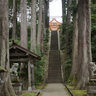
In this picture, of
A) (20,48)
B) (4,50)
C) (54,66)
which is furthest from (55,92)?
(54,66)

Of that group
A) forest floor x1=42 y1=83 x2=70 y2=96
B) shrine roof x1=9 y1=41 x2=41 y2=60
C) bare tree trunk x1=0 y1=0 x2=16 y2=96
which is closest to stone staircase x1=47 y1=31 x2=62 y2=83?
forest floor x1=42 y1=83 x2=70 y2=96

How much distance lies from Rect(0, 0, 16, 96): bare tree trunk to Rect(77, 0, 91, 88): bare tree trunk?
249 inches

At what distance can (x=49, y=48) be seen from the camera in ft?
127

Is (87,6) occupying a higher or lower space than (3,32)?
higher

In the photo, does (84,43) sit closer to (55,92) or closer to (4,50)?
(55,92)

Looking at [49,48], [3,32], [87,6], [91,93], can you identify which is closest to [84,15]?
[87,6]

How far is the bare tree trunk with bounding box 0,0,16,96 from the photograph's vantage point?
10.0 metres

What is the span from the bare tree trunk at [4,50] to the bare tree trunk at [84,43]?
6.33 meters

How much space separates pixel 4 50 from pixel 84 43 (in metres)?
6.84

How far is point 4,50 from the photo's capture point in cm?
1046

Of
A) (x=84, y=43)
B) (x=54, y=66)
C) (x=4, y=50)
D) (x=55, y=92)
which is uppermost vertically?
(x=84, y=43)

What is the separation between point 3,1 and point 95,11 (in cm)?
1565

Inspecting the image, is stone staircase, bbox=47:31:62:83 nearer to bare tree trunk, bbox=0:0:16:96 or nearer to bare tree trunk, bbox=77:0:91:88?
bare tree trunk, bbox=77:0:91:88

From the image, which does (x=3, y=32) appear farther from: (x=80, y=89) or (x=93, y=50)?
(x=93, y=50)
